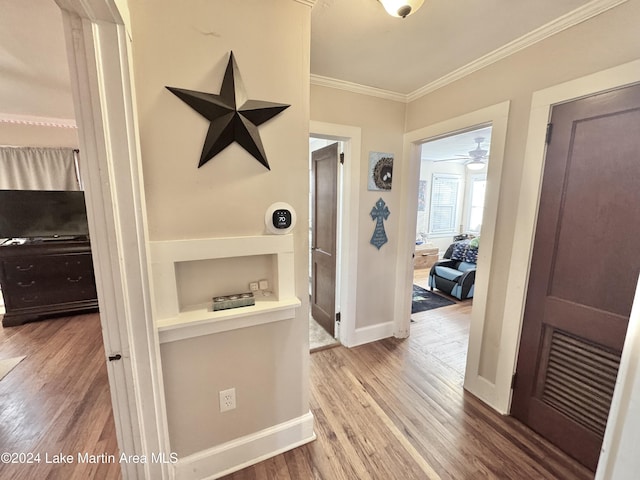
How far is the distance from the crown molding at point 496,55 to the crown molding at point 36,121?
3.27 meters

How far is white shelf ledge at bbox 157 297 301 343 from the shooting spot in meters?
1.18

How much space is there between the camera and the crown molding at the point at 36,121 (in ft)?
9.97

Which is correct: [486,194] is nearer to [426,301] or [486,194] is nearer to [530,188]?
[530,188]

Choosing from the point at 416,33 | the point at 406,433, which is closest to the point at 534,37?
the point at 416,33

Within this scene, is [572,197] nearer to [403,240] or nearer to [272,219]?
[403,240]

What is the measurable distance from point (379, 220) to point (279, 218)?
4.59 ft

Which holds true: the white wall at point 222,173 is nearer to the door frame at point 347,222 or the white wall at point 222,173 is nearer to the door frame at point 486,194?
the door frame at point 347,222

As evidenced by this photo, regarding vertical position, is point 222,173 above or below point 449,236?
above

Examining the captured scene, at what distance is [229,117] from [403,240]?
1.94 metres

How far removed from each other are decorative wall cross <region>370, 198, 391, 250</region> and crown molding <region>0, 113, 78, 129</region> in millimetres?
3788

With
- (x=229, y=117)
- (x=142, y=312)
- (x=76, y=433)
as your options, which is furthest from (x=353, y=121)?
(x=76, y=433)

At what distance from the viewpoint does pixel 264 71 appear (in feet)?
4.03

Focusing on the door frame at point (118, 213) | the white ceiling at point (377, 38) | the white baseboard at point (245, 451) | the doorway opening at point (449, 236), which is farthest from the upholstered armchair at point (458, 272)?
the door frame at point (118, 213)

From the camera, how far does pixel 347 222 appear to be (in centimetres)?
239
